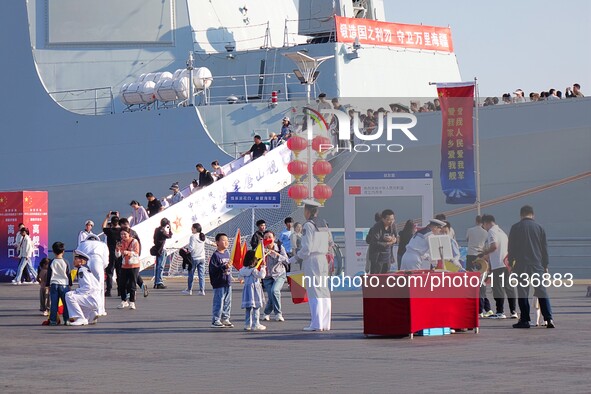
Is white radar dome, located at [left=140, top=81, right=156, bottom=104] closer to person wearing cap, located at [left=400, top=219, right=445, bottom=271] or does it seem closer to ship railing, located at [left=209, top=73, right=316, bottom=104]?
ship railing, located at [left=209, top=73, right=316, bottom=104]

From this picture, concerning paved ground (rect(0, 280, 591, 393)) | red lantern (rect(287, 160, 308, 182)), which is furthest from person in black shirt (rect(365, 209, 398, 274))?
red lantern (rect(287, 160, 308, 182))

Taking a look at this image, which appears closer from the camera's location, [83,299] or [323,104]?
[83,299]

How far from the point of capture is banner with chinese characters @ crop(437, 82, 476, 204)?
2312cm

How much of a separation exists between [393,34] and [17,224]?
11484 mm

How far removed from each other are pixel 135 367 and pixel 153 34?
24.6 meters

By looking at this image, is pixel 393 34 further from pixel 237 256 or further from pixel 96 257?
pixel 237 256

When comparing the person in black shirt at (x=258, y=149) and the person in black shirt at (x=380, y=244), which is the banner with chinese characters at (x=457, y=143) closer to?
the person in black shirt at (x=380, y=244)

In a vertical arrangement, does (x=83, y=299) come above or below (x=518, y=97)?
below

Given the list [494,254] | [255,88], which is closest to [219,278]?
[494,254]

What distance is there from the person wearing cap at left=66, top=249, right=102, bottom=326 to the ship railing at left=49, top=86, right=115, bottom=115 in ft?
59.8

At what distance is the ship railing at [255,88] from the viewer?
32.6 metres

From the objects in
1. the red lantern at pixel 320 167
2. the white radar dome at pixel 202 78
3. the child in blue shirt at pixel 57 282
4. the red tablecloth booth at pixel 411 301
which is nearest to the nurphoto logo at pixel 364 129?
the red lantern at pixel 320 167

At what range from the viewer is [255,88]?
3350 centimetres

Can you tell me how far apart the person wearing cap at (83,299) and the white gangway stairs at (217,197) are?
954cm
